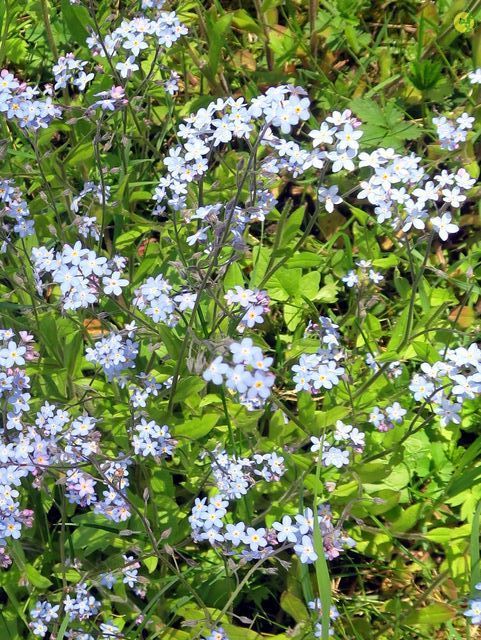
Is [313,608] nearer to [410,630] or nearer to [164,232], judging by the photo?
[410,630]

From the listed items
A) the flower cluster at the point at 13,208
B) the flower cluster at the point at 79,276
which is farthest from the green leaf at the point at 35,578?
the flower cluster at the point at 13,208

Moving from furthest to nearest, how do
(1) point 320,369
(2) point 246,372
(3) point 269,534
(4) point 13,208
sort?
(4) point 13,208 < (1) point 320,369 < (3) point 269,534 < (2) point 246,372

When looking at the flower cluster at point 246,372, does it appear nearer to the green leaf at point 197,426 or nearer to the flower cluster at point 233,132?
the flower cluster at point 233,132

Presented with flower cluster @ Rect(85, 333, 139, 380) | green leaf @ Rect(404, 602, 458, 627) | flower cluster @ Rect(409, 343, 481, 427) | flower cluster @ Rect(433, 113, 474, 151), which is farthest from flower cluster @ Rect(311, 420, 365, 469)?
flower cluster @ Rect(433, 113, 474, 151)

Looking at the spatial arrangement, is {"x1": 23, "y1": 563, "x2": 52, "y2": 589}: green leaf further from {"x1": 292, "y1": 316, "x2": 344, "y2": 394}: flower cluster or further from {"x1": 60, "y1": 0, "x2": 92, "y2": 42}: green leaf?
{"x1": 60, "y1": 0, "x2": 92, "y2": 42}: green leaf

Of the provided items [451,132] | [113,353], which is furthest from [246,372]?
[451,132]

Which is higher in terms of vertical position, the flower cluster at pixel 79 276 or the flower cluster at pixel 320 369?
the flower cluster at pixel 79 276

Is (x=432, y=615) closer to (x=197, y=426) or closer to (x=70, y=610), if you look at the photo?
(x=197, y=426)

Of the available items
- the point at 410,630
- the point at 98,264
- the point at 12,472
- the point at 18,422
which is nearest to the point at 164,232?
the point at 98,264
